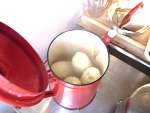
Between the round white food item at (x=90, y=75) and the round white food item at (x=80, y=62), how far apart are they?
0.05 ft

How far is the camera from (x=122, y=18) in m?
0.61

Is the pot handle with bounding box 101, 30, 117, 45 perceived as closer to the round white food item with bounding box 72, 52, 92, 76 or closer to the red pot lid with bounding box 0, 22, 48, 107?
the round white food item with bounding box 72, 52, 92, 76

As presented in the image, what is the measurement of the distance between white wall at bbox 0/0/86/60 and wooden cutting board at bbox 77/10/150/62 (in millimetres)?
48

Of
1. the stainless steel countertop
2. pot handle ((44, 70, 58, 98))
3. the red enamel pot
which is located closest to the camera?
the red enamel pot

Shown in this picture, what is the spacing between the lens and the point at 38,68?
40 cm

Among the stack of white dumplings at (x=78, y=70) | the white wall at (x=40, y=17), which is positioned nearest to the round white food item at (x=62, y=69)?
the stack of white dumplings at (x=78, y=70)

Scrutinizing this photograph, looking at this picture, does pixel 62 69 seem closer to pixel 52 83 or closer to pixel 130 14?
pixel 52 83

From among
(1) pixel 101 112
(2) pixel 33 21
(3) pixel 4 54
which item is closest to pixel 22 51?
(3) pixel 4 54

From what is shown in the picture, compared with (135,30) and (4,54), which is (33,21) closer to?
(4,54)

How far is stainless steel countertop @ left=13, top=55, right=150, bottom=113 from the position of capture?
549mm

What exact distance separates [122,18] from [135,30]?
0.05 metres

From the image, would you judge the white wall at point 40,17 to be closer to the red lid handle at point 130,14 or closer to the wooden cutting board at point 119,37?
the wooden cutting board at point 119,37

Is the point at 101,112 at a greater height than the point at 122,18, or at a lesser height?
lesser

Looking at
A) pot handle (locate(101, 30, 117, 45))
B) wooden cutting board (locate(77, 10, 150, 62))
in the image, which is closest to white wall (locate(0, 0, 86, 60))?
wooden cutting board (locate(77, 10, 150, 62))
